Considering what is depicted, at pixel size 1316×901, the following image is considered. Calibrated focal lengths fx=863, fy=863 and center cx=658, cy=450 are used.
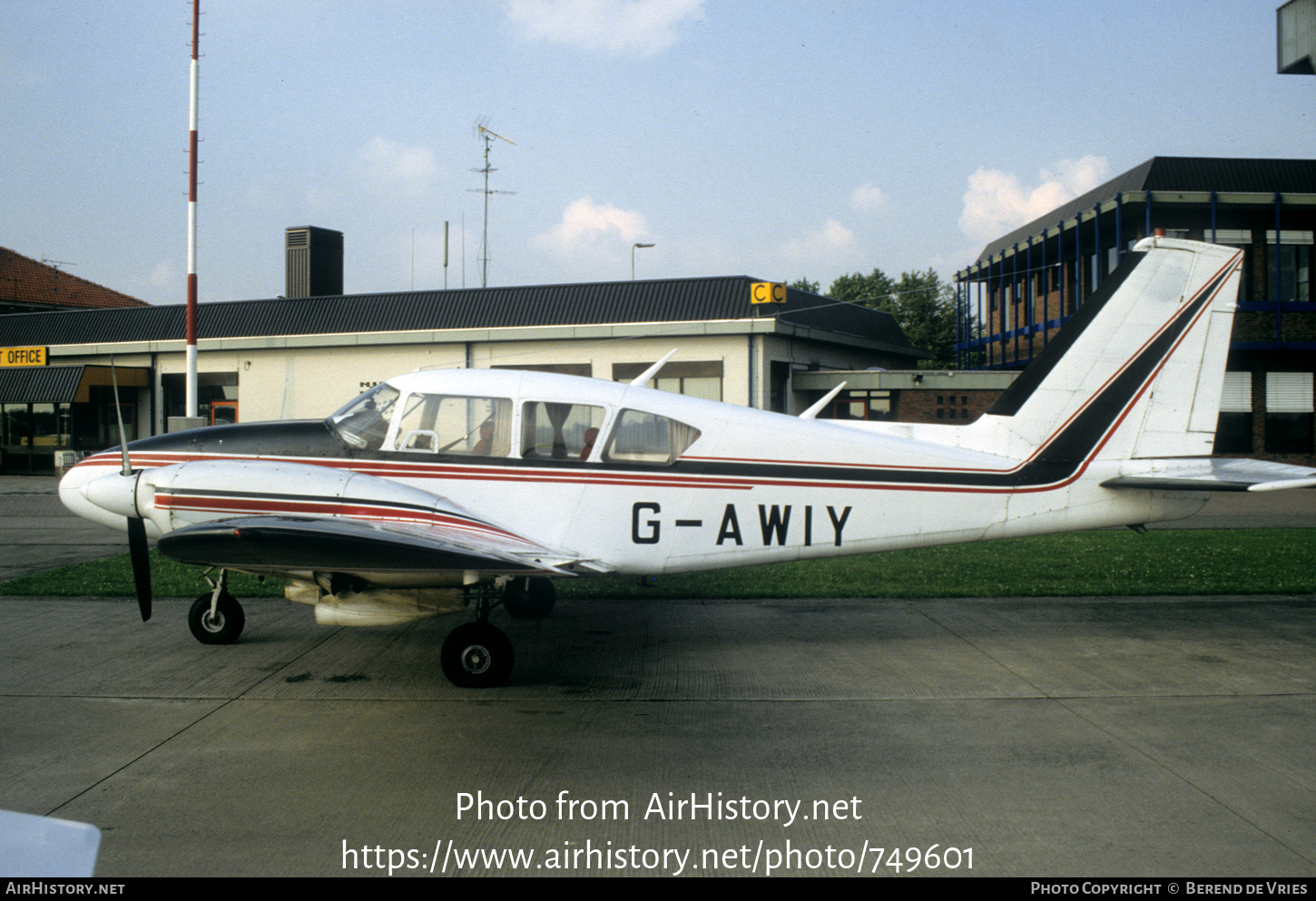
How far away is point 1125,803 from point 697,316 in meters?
19.0

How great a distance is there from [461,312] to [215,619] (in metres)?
18.1

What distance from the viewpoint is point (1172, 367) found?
7465 mm

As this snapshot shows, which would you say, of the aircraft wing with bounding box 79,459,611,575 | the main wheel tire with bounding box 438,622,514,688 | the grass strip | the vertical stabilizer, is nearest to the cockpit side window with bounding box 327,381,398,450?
the aircraft wing with bounding box 79,459,611,575

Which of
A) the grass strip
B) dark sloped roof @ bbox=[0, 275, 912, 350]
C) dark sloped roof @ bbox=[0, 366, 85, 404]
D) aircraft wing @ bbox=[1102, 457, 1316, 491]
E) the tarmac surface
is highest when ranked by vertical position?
dark sloped roof @ bbox=[0, 275, 912, 350]

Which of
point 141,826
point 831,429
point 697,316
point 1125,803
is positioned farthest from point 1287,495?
point 141,826

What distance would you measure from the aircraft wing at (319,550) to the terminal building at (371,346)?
658 inches

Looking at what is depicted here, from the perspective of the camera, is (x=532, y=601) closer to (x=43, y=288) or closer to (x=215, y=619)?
(x=215, y=619)

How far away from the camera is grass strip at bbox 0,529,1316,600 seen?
966cm

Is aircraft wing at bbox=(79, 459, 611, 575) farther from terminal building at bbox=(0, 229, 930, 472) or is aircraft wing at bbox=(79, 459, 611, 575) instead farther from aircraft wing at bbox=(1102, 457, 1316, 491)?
terminal building at bbox=(0, 229, 930, 472)

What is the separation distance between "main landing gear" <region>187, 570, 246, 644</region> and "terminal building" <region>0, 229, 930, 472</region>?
15580 mm

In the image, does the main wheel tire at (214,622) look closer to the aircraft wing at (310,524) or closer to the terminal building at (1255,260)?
the aircraft wing at (310,524)

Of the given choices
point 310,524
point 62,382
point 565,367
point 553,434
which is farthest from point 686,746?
point 62,382

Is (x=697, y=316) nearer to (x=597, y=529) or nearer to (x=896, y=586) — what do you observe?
(x=896, y=586)

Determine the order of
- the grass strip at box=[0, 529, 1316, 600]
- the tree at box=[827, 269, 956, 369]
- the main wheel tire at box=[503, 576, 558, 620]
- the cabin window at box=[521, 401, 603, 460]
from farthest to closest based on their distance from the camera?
the tree at box=[827, 269, 956, 369], the grass strip at box=[0, 529, 1316, 600], the main wheel tire at box=[503, 576, 558, 620], the cabin window at box=[521, 401, 603, 460]
